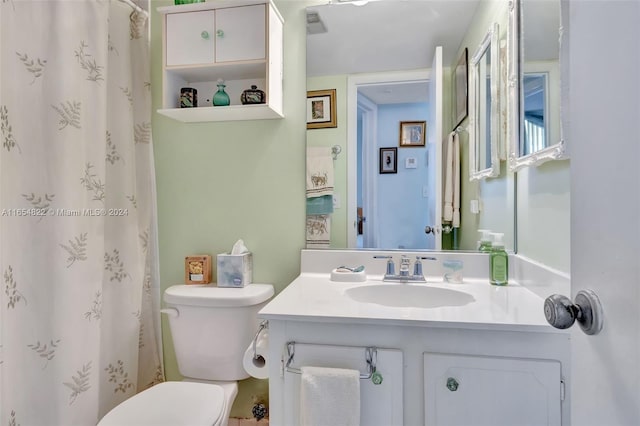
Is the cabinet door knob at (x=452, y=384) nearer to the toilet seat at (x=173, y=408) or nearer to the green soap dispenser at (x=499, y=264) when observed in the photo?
the green soap dispenser at (x=499, y=264)

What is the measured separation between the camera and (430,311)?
1061mm

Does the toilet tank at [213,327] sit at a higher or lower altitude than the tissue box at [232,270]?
lower

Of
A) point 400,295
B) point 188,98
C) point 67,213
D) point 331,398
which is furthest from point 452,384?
point 188,98

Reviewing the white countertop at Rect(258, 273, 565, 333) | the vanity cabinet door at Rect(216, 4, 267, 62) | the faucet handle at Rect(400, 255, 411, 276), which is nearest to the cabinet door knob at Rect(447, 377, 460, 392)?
the white countertop at Rect(258, 273, 565, 333)

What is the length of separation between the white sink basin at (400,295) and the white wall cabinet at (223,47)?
79 cm

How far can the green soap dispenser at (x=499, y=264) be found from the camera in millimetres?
1411

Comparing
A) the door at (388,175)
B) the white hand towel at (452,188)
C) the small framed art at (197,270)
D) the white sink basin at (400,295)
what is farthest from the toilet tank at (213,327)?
the white hand towel at (452,188)

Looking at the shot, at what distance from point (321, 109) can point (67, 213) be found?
3.31ft

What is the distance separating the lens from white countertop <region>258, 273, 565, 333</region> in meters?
0.98

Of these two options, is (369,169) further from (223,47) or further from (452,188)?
(223,47)

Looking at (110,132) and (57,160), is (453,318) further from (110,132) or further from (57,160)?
(110,132)

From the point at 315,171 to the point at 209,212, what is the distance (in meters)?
0.52

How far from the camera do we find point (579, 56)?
0.57 m

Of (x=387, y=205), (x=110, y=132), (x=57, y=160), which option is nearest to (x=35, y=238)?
(x=57, y=160)
